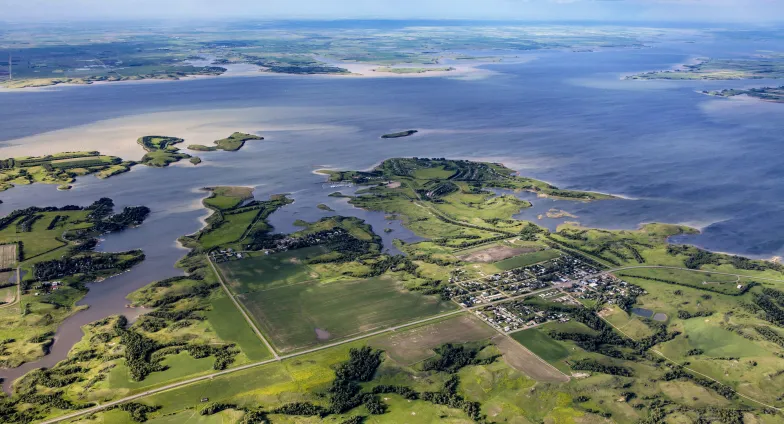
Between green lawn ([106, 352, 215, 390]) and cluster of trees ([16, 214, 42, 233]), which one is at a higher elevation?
cluster of trees ([16, 214, 42, 233])

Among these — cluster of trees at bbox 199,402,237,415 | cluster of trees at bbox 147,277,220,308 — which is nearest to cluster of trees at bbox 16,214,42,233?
cluster of trees at bbox 147,277,220,308

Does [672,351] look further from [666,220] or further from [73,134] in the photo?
[73,134]

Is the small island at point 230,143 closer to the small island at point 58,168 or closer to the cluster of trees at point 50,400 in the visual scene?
the small island at point 58,168

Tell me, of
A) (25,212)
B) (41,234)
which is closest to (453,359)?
(41,234)

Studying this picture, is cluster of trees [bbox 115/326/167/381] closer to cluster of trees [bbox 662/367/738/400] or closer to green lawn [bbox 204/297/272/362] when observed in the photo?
green lawn [bbox 204/297/272/362]

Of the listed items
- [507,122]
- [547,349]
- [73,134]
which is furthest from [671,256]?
[73,134]
